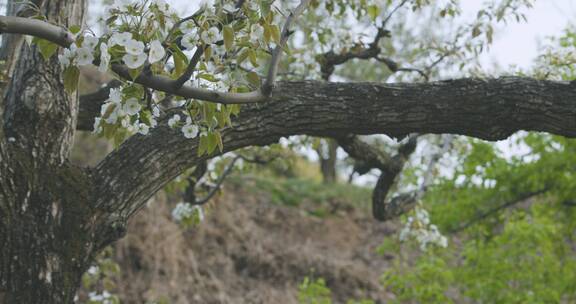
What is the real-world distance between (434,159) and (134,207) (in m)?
3.25

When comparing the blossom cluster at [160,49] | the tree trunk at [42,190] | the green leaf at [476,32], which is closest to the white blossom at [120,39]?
the blossom cluster at [160,49]

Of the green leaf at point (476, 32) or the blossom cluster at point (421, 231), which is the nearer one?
the green leaf at point (476, 32)

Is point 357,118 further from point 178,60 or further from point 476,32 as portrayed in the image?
point 476,32

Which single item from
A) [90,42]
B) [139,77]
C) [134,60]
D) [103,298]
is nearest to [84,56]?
[90,42]

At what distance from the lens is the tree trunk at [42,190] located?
3.56 m

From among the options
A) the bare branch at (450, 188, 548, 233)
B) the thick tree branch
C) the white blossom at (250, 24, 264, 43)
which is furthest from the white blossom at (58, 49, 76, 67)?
the bare branch at (450, 188, 548, 233)

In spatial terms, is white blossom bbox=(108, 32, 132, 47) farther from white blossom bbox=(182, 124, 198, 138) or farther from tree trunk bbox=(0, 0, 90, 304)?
tree trunk bbox=(0, 0, 90, 304)

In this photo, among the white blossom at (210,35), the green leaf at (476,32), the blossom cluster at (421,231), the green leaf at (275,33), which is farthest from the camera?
the blossom cluster at (421,231)

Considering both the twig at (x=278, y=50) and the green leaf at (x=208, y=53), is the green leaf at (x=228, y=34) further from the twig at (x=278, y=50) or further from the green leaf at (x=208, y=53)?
the twig at (x=278, y=50)

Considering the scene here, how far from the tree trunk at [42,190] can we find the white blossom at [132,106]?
97 cm

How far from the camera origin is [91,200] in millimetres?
3770

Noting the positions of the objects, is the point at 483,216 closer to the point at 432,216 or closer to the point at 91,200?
the point at 432,216

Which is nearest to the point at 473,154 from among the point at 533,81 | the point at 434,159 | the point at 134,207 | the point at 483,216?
the point at 483,216

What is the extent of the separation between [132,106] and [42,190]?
1099mm
